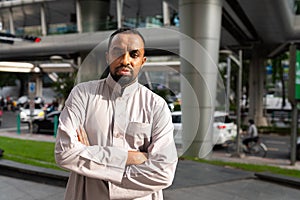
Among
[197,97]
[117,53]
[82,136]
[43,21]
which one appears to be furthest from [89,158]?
[43,21]

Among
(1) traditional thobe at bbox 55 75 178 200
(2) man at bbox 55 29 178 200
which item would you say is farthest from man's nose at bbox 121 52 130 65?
(1) traditional thobe at bbox 55 75 178 200

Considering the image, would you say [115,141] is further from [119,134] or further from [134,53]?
[134,53]

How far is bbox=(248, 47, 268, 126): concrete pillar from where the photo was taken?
2269 cm

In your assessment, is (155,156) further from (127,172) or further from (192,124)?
(192,124)

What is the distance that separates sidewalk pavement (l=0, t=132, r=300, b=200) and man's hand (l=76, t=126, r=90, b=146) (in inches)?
127

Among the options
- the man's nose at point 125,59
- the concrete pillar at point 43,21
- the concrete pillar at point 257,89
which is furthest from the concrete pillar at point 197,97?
the concrete pillar at point 43,21

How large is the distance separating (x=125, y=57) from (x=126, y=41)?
0.08m

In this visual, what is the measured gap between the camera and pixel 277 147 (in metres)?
13.8

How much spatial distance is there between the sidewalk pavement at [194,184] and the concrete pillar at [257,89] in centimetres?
1691

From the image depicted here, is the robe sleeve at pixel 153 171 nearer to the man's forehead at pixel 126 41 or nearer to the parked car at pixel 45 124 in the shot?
the man's forehead at pixel 126 41

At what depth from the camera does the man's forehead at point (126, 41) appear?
1663 millimetres

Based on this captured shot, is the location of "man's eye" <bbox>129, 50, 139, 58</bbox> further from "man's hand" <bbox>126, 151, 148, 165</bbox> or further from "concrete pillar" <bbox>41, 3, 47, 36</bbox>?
"concrete pillar" <bbox>41, 3, 47, 36</bbox>

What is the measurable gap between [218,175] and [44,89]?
42540 mm

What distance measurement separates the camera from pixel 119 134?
1.70 m
